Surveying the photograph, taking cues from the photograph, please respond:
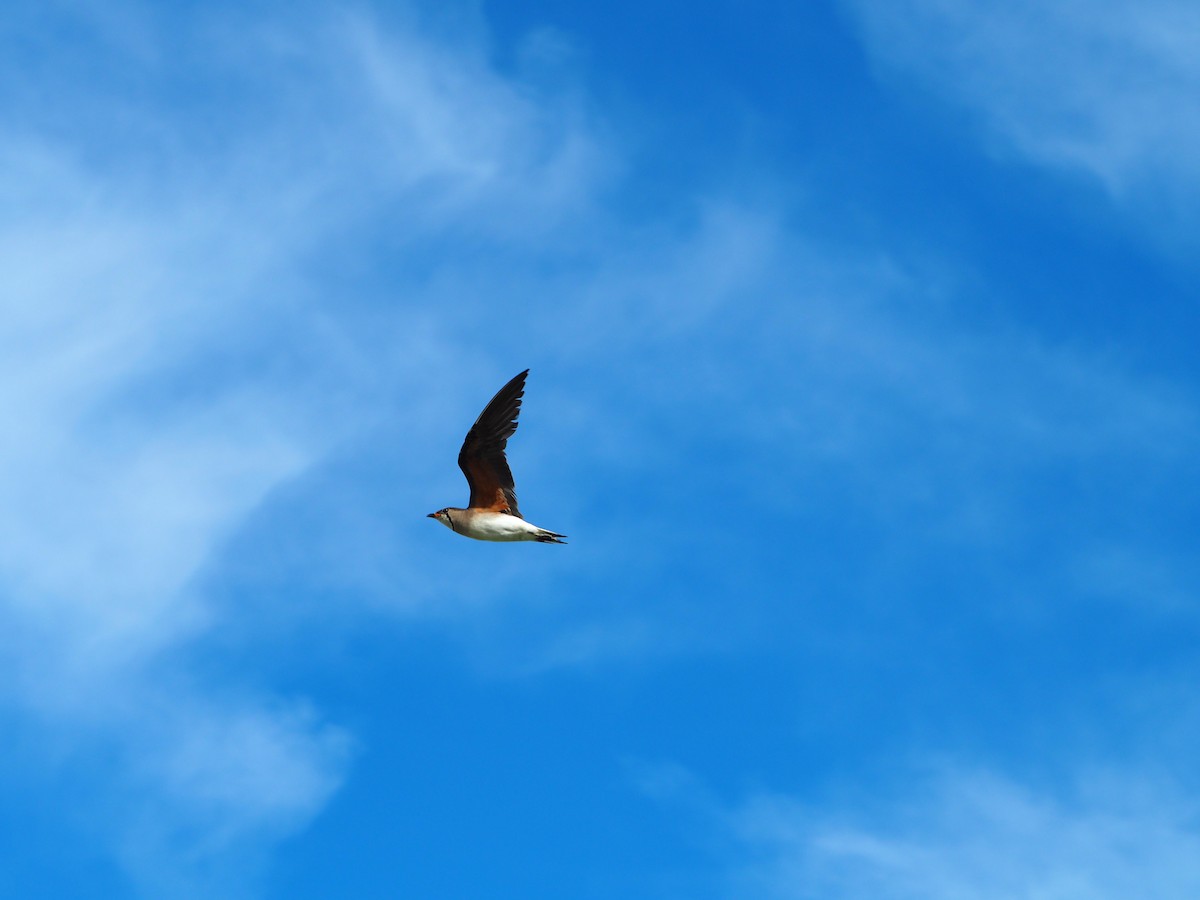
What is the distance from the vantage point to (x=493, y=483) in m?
34.2

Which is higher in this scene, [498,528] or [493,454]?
[493,454]

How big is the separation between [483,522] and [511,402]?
11.5ft

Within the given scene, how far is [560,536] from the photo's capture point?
3344cm

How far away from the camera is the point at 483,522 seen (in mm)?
34094

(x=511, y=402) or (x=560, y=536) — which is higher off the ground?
(x=511, y=402)

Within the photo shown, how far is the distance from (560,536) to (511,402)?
12.8 feet

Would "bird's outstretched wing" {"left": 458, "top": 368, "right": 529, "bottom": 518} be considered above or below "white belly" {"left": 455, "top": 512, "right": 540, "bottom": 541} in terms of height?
above

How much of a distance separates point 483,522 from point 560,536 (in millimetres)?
2290

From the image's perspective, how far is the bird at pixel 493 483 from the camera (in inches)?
1314

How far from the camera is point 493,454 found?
33.9m

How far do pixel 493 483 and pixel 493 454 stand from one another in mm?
870

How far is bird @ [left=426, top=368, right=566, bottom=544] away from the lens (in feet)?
109

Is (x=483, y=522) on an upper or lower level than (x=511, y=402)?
lower

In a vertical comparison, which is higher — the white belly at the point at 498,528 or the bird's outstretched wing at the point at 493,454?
the bird's outstretched wing at the point at 493,454
